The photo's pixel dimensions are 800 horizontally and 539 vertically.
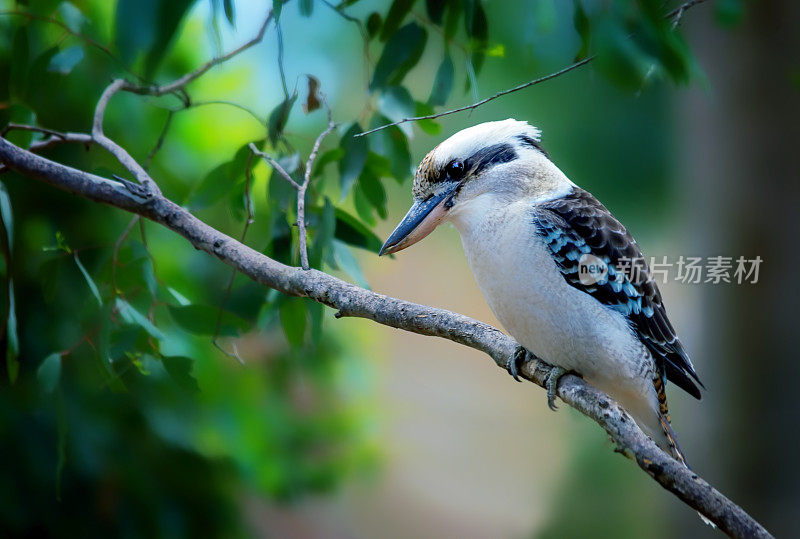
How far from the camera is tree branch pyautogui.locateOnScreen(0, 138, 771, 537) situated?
58 cm

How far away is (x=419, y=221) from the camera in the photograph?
0.84 meters

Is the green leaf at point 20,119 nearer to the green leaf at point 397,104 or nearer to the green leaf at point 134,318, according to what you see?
the green leaf at point 134,318

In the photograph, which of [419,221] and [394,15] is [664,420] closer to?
[419,221]

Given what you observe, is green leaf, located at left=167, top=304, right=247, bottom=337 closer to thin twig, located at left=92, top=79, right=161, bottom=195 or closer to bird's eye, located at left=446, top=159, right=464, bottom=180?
thin twig, located at left=92, top=79, right=161, bottom=195

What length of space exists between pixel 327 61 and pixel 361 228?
1.29 meters

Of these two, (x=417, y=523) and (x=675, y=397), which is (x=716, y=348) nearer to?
(x=675, y=397)

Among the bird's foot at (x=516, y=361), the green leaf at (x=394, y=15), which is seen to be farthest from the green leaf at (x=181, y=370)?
the green leaf at (x=394, y=15)

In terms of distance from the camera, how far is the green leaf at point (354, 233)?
101 cm

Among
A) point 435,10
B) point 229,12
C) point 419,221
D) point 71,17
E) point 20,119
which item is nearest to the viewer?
point 229,12

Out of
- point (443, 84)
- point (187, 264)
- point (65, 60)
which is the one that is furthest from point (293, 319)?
point (187, 264)

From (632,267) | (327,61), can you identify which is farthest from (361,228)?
(327,61)

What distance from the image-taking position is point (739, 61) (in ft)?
5.46

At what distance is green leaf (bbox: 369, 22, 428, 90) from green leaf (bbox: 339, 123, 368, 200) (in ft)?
0.22

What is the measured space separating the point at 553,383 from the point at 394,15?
507mm
